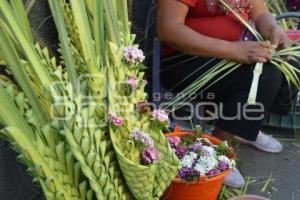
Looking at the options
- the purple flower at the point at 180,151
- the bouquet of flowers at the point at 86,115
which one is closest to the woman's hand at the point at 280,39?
the purple flower at the point at 180,151

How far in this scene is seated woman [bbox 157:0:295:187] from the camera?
180 centimetres

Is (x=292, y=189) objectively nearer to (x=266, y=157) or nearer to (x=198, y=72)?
(x=266, y=157)

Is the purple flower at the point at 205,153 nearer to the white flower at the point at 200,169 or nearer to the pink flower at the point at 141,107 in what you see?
the white flower at the point at 200,169

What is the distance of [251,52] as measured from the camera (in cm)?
180

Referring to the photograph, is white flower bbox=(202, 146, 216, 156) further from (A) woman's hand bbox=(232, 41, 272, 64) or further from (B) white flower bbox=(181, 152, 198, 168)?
(A) woman's hand bbox=(232, 41, 272, 64)

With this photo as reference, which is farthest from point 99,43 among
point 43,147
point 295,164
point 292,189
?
point 295,164

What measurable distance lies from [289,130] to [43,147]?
1.89 meters

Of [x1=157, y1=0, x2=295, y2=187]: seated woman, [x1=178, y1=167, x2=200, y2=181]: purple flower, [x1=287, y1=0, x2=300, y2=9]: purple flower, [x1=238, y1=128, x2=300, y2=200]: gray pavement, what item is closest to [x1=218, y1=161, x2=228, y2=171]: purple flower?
[x1=178, y1=167, x2=200, y2=181]: purple flower

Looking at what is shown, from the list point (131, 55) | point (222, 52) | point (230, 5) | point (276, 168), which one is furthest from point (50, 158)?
point (276, 168)

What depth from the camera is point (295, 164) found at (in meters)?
2.24

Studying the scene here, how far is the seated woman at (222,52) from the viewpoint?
5.90ft

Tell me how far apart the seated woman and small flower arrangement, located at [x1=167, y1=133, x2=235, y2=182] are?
236 mm

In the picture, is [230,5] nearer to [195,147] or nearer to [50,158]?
[195,147]

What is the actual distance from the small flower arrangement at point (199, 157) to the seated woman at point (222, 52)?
0.24 meters
